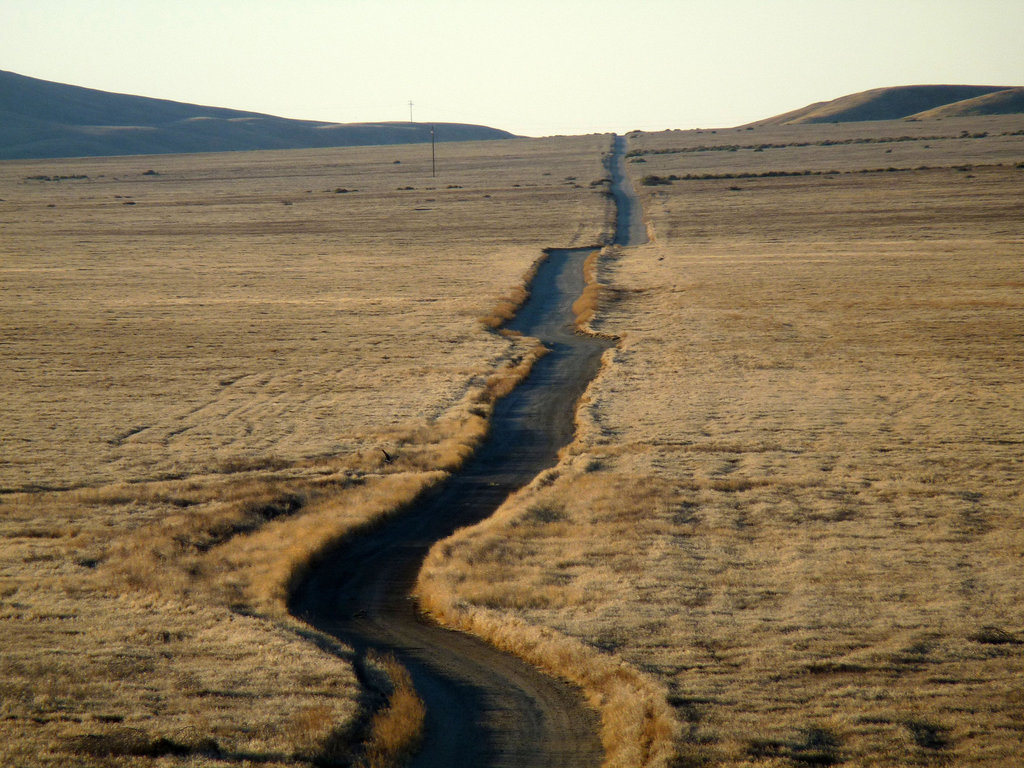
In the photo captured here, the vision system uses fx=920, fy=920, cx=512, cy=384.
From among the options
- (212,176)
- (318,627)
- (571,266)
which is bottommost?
(318,627)

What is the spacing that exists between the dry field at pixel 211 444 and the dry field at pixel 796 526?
4.75 m

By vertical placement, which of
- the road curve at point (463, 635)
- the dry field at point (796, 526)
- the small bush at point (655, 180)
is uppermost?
the small bush at point (655, 180)

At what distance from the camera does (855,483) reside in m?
26.8

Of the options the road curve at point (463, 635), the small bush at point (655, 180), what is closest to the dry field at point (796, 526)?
the road curve at point (463, 635)

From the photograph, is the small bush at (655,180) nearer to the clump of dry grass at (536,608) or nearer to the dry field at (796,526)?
the dry field at (796,526)

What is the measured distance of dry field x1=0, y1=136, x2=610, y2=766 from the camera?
14078 millimetres

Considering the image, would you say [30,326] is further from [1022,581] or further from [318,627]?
[1022,581]

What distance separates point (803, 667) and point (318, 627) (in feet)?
30.6

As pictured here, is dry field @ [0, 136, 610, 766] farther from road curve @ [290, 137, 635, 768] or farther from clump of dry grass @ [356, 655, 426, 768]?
road curve @ [290, 137, 635, 768]

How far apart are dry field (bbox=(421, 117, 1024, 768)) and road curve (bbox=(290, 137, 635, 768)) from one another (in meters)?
0.87

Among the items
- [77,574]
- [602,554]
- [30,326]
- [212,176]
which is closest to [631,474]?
[602,554]

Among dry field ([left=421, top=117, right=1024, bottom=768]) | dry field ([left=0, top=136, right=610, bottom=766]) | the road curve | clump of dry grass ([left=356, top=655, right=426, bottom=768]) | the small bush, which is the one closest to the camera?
clump of dry grass ([left=356, top=655, right=426, bottom=768])

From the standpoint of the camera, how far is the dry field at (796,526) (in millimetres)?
14211

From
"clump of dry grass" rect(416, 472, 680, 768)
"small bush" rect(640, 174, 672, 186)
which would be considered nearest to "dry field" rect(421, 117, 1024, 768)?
"clump of dry grass" rect(416, 472, 680, 768)
